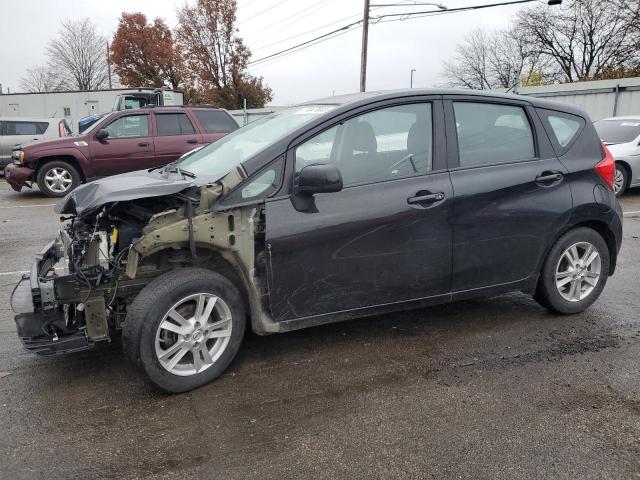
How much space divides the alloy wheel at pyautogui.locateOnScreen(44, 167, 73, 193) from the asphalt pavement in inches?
326

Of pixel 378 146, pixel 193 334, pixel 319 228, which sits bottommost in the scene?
pixel 193 334

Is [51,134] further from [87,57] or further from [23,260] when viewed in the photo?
[87,57]

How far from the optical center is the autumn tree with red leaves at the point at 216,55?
4597 cm

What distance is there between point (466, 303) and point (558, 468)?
230 centimetres

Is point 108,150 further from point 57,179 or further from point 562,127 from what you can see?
point 562,127

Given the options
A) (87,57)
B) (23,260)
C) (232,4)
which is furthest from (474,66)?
(23,260)

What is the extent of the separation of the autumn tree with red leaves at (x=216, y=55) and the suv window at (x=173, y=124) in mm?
35451

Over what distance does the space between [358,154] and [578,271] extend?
2.10 metres

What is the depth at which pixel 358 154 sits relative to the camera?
3.60 metres

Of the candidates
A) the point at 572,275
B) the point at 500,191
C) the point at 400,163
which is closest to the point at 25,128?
the point at 400,163

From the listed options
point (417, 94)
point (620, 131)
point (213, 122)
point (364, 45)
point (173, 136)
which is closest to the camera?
point (417, 94)

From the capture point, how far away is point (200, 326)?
3209mm

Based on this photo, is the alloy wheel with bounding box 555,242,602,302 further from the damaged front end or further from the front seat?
the damaged front end

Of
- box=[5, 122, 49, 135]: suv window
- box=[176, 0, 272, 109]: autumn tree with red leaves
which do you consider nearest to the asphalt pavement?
box=[5, 122, 49, 135]: suv window
